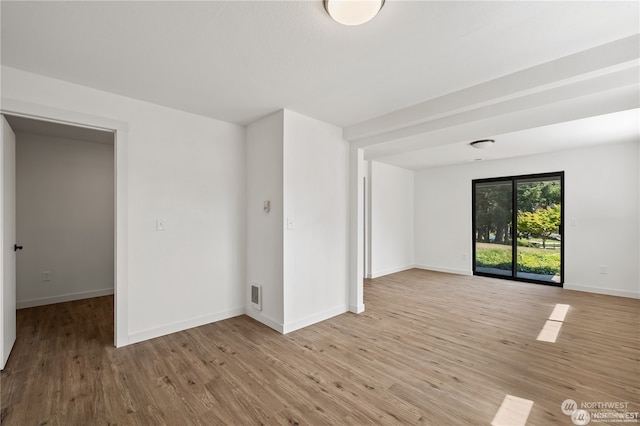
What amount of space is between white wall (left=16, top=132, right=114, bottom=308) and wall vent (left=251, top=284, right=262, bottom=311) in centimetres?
273

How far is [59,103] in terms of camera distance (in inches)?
101

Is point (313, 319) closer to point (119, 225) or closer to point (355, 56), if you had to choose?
point (119, 225)

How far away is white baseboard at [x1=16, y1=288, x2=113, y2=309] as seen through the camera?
3990 millimetres

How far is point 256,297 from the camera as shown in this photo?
3602 mm

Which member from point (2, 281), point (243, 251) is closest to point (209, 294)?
point (243, 251)

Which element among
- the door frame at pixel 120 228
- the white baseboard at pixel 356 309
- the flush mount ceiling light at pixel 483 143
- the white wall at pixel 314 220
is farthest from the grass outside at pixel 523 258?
the door frame at pixel 120 228

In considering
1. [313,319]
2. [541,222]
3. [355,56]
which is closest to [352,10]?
[355,56]

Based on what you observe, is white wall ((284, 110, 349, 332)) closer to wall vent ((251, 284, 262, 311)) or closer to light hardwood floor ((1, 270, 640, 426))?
light hardwood floor ((1, 270, 640, 426))

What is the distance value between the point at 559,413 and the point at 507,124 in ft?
8.66

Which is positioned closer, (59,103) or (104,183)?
(59,103)

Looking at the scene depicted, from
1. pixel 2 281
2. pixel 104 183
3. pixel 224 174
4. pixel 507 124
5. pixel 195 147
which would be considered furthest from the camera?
pixel 104 183

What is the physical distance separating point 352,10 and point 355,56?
0.57m

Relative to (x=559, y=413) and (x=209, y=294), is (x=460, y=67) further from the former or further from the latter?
(x=209, y=294)

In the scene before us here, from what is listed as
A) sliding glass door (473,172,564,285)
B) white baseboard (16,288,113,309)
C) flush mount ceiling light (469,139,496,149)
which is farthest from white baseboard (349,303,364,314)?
white baseboard (16,288,113,309)
